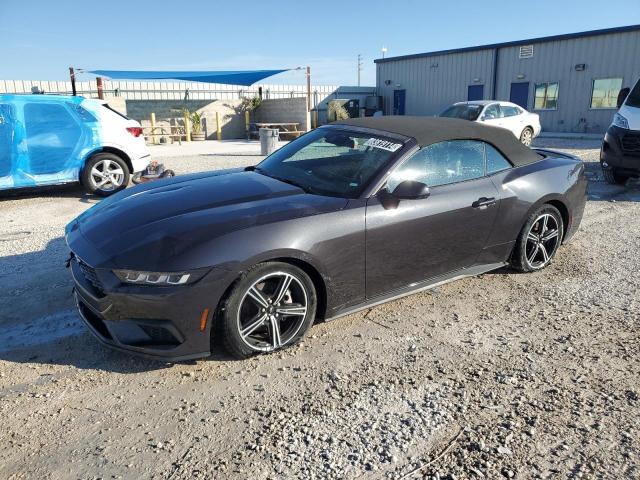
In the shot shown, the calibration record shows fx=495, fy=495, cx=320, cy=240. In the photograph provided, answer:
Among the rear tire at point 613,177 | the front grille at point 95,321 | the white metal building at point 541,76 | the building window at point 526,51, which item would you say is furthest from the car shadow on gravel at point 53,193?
the building window at point 526,51

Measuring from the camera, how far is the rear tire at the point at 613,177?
8717 millimetres

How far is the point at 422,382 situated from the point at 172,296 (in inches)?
60.7

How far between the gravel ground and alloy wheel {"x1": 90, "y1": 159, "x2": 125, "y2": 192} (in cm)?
405

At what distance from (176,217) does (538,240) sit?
3.31 m

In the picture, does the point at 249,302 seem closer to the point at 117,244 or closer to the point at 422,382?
the point at 117,244

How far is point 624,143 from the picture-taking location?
8148 millimetres

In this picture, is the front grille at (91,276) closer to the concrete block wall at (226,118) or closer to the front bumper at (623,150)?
the front bumper at (623,150)

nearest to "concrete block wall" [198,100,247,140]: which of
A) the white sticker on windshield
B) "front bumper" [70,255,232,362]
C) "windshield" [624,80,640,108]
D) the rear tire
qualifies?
the rear tire

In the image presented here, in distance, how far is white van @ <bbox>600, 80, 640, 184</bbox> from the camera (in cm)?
803

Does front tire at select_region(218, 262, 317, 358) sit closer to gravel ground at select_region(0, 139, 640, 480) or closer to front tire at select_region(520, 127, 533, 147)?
gravel ground at select_region(0, 139, 640, 480)

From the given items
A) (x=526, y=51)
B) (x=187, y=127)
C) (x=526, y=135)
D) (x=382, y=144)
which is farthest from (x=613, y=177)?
(x=526, y=51)

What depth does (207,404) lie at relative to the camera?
274cm

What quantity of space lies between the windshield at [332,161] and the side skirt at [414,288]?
771mm

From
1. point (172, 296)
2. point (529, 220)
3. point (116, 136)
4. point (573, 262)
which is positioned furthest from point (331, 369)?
point (116, 136)
